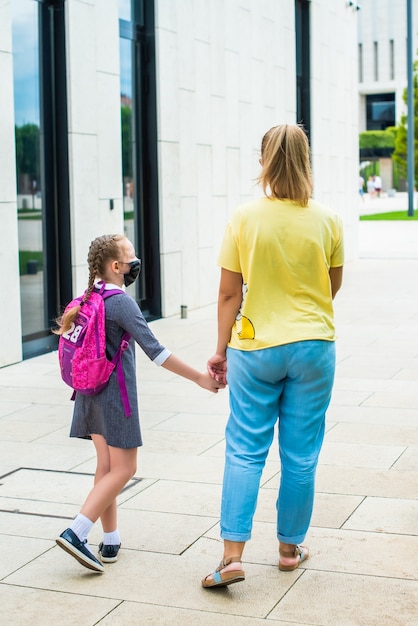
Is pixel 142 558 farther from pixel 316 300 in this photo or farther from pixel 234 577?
pixel 316 300

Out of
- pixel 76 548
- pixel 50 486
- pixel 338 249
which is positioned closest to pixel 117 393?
pixel 76 548

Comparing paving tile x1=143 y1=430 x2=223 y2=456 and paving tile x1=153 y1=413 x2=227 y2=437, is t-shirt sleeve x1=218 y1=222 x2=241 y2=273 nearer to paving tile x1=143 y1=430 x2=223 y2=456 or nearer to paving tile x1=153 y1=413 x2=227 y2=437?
paving tile x1=143 y1=430 x2=223 y2=456

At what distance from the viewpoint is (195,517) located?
17.8 feet

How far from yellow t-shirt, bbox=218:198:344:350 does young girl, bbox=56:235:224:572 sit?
0.42 metres

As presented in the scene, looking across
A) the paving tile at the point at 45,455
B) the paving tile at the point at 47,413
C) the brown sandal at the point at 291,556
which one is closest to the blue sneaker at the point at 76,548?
the brown sandal at the point at 291,556

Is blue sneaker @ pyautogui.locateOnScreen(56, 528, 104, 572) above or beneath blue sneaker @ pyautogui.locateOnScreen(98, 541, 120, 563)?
above

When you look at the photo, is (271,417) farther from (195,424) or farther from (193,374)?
(195,424)

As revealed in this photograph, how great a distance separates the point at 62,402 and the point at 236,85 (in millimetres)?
8820

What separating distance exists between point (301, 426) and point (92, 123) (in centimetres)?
809

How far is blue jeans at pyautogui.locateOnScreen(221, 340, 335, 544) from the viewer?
4.36m

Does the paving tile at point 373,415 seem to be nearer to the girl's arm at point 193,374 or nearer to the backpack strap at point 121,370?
the girl's arm at point 193,374

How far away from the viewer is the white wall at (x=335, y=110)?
2083 centimetres

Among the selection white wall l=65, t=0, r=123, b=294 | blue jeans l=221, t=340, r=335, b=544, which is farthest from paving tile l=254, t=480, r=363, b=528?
white wall l=65, t=0, r=123, b=294

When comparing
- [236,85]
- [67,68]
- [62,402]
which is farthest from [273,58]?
[62,402]
